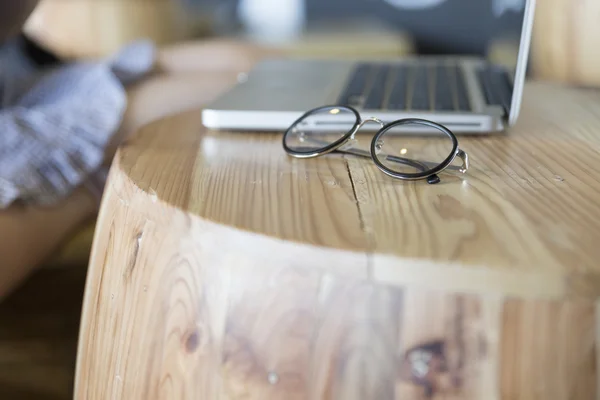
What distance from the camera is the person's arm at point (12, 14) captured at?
59 cm

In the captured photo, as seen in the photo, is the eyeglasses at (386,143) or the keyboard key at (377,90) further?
the keyboard key at (377,90)

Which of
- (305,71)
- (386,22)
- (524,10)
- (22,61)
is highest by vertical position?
(524,10)

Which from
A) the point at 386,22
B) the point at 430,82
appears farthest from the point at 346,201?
the point at 386,22

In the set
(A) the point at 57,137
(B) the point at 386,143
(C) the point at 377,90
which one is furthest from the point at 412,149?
(A) the point at 57,137

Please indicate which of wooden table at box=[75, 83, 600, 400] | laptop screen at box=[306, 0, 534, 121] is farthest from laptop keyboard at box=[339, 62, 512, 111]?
laptop screen at box=[306, 0, 534, 121]

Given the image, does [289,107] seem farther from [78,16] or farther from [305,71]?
[78,16]

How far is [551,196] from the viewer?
375mm

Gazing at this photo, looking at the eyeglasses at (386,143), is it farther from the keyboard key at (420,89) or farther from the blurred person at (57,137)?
the blurred person at (57,137)

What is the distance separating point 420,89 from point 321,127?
14 centimetres

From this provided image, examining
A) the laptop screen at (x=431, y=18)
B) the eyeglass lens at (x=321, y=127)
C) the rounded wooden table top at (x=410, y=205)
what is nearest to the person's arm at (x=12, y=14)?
the rounded wooden table top at (x=410, y=205)

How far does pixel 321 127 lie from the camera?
1.62 ft

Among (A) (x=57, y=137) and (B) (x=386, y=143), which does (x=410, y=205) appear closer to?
(B) (x=386, y=143)

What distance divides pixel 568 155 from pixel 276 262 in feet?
0.84

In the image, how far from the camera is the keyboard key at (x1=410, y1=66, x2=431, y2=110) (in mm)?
518
